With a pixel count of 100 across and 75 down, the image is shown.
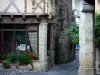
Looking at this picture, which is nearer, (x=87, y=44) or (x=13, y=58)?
(x=87, y=44)

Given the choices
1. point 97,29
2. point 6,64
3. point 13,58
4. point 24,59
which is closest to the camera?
point 97,29

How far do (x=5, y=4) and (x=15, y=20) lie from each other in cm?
126

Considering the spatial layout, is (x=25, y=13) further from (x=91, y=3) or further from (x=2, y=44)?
(x=91, y=3)

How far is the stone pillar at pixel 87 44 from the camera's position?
1546 centimetres

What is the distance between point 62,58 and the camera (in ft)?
92.4

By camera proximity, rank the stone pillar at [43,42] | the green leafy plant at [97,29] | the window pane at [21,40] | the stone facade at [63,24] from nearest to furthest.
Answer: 1. the green leafy plant at [97,29]
2. the stone pillar at [43,42]
3. the window pane at [21,40]
4. the stone facade at [63,24]

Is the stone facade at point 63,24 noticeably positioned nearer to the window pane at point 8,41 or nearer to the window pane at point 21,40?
the window pane at point 21,40

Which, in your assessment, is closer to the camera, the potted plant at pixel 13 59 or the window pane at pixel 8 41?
the potted plant at pixel 13 59

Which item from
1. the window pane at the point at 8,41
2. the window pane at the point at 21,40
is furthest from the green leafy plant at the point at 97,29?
the window pane at the point at 8,41

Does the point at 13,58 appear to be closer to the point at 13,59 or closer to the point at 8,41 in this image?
the point at 13,59

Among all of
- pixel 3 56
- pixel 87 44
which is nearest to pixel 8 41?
pixel 3 56

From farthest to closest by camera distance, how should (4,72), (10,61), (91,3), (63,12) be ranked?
(63,12)
(10,61)
(4,72)
(91,3)

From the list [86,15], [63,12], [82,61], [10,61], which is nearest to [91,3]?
[86,15]

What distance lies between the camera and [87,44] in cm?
1561
